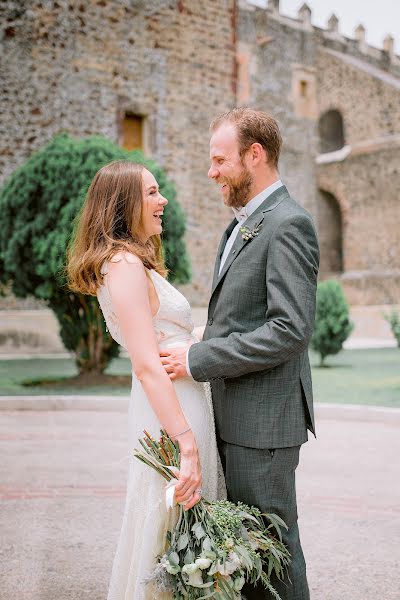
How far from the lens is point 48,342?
15.5 m

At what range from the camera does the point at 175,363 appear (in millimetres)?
2096

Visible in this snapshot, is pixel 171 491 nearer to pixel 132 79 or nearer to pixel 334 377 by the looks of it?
pixel 334 377

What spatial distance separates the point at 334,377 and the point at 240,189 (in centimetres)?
981

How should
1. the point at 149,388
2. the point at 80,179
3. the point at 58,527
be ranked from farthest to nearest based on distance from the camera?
the point at 80,179 < the point at 58,527 < the point at 149,388

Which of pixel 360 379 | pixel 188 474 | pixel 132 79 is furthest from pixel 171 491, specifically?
pixel 132 79

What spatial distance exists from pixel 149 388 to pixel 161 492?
335 millimetres

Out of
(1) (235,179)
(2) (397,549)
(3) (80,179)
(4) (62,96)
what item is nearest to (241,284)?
(1) (235,179)

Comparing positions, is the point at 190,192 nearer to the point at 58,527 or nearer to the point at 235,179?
the point at 58,527

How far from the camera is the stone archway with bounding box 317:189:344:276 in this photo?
2647 centimetres

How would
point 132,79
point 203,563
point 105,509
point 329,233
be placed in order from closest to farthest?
1. point 203,563
2. point 105,509
3. point 132,79
4. point 329,233

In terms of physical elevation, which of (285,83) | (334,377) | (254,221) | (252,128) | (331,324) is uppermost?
(285,83)

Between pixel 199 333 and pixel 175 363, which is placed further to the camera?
pixel 199 333

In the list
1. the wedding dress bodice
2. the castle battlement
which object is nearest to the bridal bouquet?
the wedding dress bodice

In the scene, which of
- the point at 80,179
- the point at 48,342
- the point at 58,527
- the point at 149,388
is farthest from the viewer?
the point at 48,342
